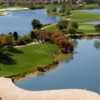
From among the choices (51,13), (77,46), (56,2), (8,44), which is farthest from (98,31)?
(56,2)

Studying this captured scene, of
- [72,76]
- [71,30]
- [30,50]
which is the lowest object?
[71,30]

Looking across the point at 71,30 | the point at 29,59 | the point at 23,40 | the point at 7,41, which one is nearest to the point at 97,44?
the point at 71,30

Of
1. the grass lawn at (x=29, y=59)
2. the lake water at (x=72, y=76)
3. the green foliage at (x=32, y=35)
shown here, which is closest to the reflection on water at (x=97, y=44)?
the lake water at (x=72, y=76)

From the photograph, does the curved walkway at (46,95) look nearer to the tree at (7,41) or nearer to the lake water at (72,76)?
the lake water at (72,76)

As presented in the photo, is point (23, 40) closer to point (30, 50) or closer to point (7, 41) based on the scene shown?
point (30, 50)

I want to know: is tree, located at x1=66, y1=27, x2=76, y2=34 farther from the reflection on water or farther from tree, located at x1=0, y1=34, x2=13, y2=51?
tree, located at x1=0, y1=34, x2=13, y2=51

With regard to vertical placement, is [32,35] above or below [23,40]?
below
